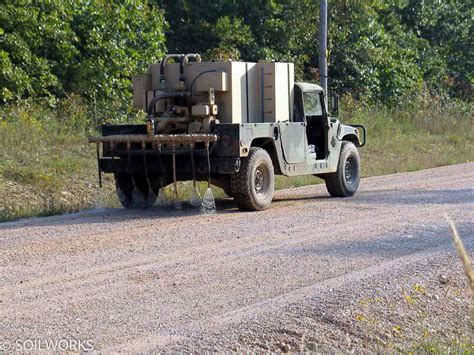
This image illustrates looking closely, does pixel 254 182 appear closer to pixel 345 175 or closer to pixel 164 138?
pixel 164 138

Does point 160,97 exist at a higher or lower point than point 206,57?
lower

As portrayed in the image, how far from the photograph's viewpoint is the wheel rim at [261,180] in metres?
13.7

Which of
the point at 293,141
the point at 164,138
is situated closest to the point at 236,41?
the point at 293,141

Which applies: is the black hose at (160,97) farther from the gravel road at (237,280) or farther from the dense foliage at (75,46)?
the dense foliage at (75,46)

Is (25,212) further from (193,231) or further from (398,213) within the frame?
(398,213)

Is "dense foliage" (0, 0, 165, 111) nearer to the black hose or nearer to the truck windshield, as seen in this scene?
the black hose

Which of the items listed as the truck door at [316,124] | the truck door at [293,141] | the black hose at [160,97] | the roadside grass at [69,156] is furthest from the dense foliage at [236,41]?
the truck door at [293,141]

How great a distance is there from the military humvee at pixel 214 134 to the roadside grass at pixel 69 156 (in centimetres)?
111

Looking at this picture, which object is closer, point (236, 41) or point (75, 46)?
point (75, 46)

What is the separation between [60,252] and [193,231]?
82.3 inches

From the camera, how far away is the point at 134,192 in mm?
14242

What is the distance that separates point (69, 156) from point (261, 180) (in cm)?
535

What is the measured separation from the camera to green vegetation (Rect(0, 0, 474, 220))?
17422 millimetres

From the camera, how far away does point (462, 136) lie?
99.0 ft
